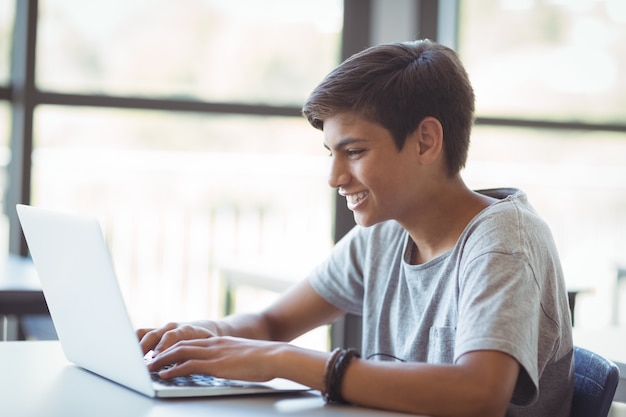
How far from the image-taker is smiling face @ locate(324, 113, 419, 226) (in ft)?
4.72

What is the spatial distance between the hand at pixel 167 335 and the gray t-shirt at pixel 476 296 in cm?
36

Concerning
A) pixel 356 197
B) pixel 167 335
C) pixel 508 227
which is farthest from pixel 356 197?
pixel 167 335

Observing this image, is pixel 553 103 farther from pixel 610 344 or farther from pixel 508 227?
pixel 508 227

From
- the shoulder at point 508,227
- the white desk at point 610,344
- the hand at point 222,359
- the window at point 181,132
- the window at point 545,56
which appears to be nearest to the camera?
the hand at point 222,359

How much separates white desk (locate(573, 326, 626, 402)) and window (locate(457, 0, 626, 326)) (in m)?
1.36

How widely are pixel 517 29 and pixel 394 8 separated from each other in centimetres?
64

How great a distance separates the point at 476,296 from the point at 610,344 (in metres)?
0.65

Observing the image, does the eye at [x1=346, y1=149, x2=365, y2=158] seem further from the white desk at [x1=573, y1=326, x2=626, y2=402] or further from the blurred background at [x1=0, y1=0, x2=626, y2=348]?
the blurred background at [x1=0, y1=0, x2=626, y2=348]

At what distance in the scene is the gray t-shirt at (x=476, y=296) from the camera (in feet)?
3.93

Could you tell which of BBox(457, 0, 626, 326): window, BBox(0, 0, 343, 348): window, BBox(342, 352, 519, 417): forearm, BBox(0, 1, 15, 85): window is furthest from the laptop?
BBox(457, 0, 626, 326): window

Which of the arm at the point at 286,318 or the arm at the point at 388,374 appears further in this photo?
the arm at the point at 286,318

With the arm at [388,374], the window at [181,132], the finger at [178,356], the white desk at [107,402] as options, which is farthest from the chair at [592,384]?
the window at [181,132]

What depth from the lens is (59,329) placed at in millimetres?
1349

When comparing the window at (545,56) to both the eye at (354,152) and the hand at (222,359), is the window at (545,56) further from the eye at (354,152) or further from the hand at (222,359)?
the hand at (222,359)
